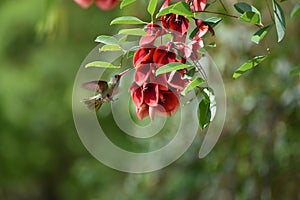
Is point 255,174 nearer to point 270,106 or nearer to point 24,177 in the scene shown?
point 270,106

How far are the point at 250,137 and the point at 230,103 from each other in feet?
0.40

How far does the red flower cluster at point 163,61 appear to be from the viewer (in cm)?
48

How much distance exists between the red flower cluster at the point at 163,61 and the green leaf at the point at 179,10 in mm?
19

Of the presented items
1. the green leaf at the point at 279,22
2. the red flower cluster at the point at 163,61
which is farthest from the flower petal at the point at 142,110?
the green leaf at the point at 279,22

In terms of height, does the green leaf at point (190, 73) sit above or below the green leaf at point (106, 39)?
below

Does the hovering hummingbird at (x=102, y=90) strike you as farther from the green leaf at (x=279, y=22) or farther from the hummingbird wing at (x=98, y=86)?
the green leaf at (x=279, y=22)

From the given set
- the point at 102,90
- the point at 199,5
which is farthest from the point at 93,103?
the point at 199,5

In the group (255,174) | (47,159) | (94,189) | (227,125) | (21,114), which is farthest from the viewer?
(47,159)

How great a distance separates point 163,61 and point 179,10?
0.13ft

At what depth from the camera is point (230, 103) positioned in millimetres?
1357

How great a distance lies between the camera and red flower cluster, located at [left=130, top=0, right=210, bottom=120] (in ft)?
1.59

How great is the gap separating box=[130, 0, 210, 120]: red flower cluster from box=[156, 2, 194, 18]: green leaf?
19mm

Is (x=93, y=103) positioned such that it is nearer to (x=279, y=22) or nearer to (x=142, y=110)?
(x=142, y=110)

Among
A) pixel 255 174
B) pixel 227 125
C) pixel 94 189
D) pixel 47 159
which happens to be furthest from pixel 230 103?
pixel 47 159
